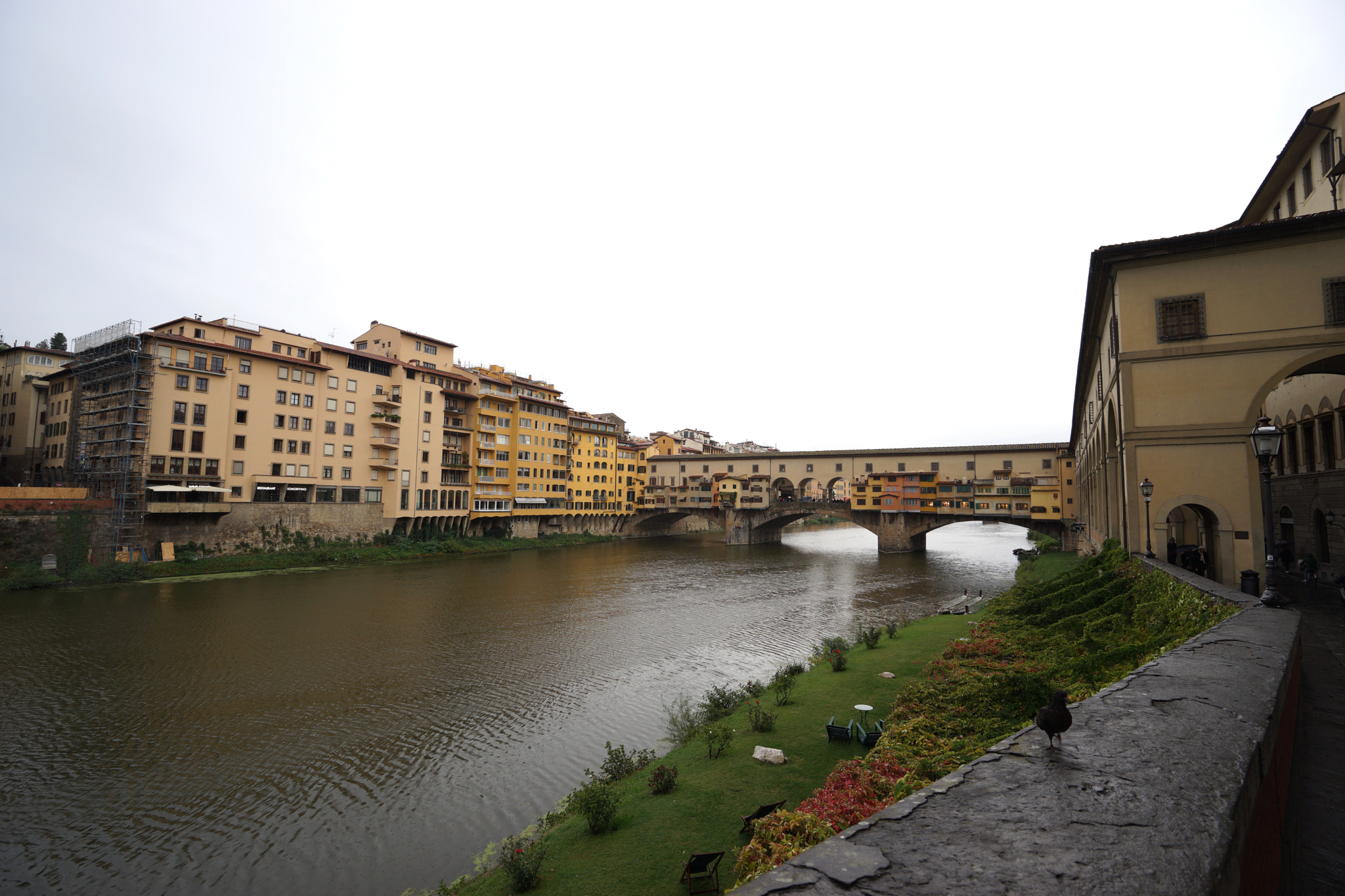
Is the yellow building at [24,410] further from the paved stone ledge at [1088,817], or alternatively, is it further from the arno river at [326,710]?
the paved stone ledge at [1088,817]

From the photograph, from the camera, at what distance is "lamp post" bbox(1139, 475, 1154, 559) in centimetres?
1661

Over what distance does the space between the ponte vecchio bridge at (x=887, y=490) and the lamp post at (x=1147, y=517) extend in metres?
41.0

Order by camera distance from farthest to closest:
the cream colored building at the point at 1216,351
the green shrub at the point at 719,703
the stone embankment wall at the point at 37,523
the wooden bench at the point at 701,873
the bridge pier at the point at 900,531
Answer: the bridge pier at the point at 900,531
the stone embankment wall at the point at 37,523
the cream colored building at the point at 1216,351
the green shrub at the point at 719,703
the wooden bench at the point at 701,873

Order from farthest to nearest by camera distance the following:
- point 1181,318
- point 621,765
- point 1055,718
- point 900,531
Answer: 1. point 900,531
2. point 1181,318
3. point 621,765
4. point 1055,718

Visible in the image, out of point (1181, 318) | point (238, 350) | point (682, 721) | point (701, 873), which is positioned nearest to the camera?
point (701, 873)

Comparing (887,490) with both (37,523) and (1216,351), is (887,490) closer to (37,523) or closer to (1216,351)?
(1216,351)

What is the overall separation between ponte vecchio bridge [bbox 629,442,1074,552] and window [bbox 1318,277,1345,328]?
1647 inches

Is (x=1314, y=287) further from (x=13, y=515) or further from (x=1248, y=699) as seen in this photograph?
(x=13, y=515)

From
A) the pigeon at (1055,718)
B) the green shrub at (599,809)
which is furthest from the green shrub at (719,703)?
the pigeon at (1055,718)

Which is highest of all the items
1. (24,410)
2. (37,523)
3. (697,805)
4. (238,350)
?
(238,350)

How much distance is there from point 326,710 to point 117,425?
36.6 meters

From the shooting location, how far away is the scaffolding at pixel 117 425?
38.2m

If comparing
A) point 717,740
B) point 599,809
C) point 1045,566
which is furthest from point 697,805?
point 1045,566

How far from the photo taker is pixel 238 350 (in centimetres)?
4338
